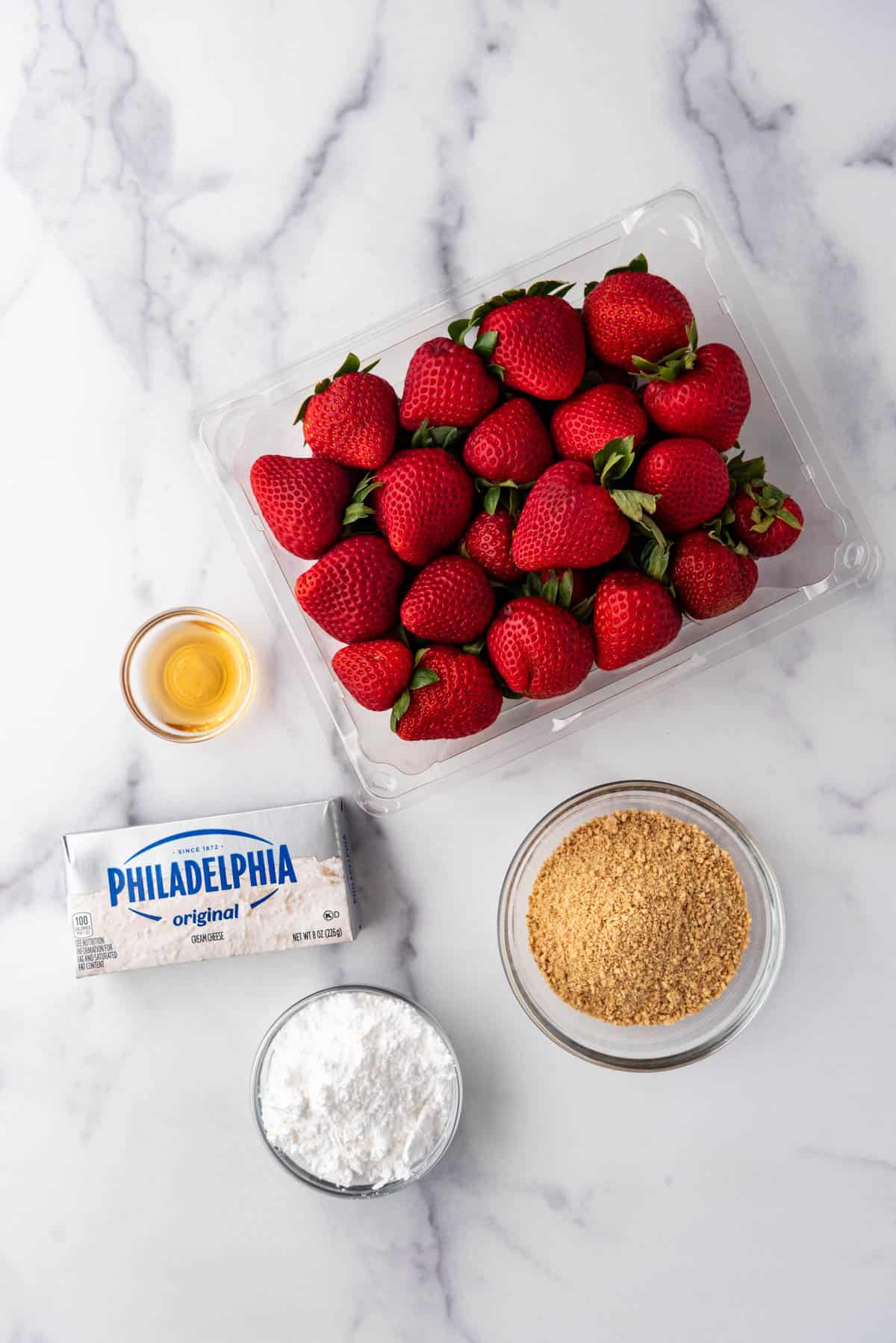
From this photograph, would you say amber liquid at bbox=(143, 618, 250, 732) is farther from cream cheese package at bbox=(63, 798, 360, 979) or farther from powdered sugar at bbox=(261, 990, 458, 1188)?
powdered sugar at bbox=(261, 990, 458, 1188)

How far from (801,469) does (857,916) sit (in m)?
0.54

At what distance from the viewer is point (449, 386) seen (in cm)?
94

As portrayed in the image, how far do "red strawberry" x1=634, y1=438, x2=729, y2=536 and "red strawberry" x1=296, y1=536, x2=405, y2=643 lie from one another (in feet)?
0.84

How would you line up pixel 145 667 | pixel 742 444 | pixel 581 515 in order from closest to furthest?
pixel 581 515 → pixel 742 444 → pixel 145 667

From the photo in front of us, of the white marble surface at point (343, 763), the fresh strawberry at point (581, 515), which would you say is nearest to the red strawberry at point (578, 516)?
the fresh strawberry at point (581, 515)

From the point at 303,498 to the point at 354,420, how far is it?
0.09m

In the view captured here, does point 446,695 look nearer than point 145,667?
Yes

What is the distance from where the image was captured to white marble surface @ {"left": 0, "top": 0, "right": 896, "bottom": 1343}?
116cm

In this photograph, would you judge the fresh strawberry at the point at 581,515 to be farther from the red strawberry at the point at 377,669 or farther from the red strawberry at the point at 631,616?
the red strawberry at the point at 377,669

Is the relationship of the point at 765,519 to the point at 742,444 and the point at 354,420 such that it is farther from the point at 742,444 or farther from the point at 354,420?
the point at 354,420

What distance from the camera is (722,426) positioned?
3.08 feet

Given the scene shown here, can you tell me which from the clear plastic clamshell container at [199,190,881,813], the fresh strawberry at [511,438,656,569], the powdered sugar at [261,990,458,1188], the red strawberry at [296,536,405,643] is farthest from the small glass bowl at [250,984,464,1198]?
the fresh strawberry at [511,438,656,569]

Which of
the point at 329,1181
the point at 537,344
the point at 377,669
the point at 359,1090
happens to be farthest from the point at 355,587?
the point at 329,1181

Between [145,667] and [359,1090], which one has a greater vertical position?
[145,667]
